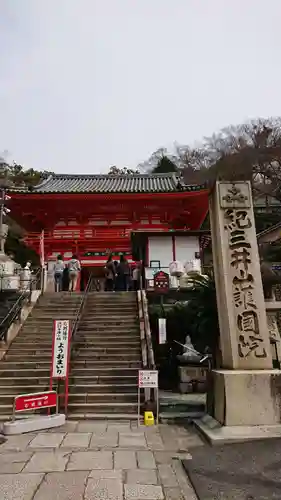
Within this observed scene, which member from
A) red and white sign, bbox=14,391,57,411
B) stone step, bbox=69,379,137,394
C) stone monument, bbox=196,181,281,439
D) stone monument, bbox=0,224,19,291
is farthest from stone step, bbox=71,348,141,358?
stone monument, bbox=0,224,19,291

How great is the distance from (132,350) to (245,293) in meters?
4.77

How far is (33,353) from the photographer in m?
10.2

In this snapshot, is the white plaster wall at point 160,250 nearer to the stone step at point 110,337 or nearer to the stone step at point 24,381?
the stone step at point 110,337

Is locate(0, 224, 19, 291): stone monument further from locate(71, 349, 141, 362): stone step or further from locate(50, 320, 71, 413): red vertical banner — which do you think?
locate(50, 320, 71, 413): red vertical banner

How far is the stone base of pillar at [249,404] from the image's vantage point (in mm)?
5434

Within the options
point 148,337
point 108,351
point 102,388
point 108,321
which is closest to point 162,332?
point 148,337

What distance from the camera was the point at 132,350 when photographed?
10.2 metres

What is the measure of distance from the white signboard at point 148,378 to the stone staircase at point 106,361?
707 mm

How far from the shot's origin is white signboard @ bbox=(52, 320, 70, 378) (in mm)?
7464

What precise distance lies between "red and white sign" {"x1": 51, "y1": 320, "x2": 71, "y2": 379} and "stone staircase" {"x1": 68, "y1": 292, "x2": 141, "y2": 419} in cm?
92

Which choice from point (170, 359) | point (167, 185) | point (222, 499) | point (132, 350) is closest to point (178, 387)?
point (170, 359)

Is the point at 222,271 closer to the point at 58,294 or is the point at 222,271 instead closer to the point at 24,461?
the point at 24,461

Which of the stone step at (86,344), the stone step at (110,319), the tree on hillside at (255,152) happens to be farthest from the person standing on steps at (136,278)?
the tree on hillside at (255,152)

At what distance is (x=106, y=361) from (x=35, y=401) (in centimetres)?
319
